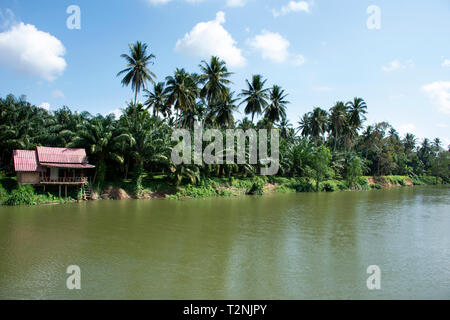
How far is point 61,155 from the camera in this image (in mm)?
25406

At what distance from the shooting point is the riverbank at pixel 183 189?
2266 cm

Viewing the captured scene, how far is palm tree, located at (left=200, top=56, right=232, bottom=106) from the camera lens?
37219 millimetres

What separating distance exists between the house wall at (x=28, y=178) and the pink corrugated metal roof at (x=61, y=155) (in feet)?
4.06

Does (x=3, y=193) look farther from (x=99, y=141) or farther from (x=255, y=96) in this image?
(x=255, y=96)

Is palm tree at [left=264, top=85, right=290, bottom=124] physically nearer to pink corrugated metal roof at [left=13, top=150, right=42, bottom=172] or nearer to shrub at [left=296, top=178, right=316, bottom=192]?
shrub at [left=296, top=178, right=316, bottom=192]

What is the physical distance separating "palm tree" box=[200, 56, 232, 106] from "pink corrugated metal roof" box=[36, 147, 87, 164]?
1683 cm

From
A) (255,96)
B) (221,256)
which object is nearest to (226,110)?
(255,96)

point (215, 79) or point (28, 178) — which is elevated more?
point (215, 79)

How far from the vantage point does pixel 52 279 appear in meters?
8.07

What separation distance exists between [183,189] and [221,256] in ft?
67.7

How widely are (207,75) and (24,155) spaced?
2145 centimetres
